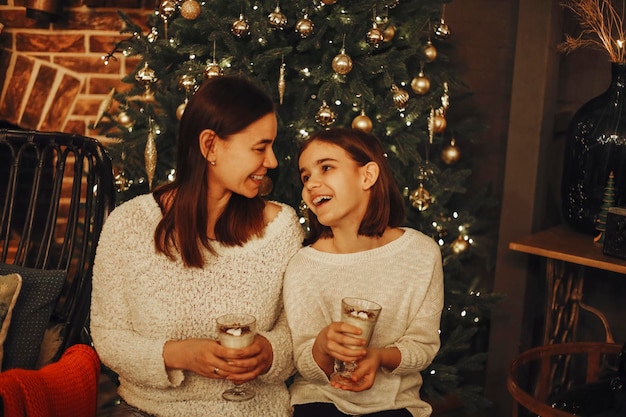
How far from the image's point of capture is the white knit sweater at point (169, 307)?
1.79 meters

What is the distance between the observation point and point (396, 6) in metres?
2.71

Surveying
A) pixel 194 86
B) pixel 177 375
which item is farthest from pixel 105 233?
pixel 194 86

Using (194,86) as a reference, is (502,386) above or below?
below

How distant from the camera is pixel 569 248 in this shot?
2486 mm

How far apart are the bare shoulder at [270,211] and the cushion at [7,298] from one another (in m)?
0.65

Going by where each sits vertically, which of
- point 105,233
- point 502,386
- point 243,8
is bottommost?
point 502,386

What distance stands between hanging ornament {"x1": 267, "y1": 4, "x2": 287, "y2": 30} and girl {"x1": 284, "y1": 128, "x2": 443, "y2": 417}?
0.61 meters

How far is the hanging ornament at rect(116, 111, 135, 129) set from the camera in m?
2.65

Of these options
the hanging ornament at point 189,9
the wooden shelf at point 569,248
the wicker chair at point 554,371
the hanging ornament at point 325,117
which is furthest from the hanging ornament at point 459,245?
the hanging ornament at point 189,9

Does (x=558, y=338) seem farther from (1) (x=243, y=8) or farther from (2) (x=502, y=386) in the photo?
(1) (x=243, y=8)

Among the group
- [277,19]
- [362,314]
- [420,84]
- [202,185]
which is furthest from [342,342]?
[420,84]

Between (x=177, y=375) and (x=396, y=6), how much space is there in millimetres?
1639

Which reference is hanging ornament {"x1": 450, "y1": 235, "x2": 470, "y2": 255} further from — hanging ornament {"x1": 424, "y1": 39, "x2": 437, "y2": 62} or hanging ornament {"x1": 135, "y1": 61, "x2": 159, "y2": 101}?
hanging ornament {"x1": 135, "y1": 61, "x2": 159, "y2": 101}

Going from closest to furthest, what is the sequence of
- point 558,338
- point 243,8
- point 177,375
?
A: point 177,375 < point 243,8 < point 558,338
